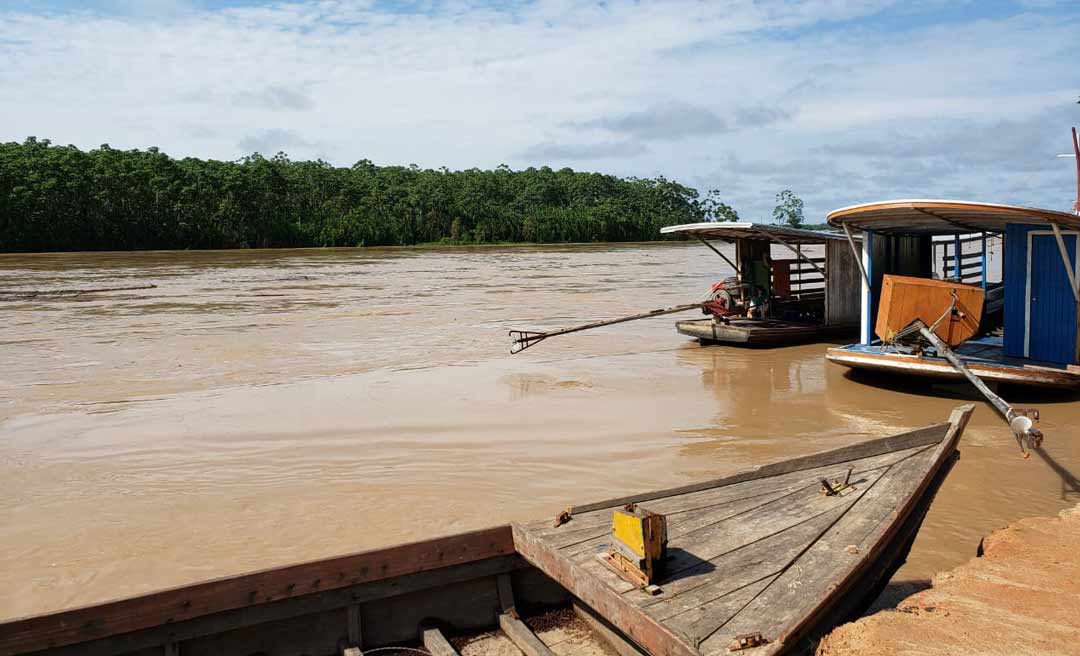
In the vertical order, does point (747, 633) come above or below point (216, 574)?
above

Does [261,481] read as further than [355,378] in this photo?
No

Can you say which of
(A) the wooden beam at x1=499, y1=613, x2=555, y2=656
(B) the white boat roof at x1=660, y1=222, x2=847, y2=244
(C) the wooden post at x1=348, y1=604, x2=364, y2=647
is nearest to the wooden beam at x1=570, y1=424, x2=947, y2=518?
(A) the wooden beam at x1=499, y1=613, x2=555, y2=656

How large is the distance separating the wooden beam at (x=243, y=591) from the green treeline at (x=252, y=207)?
5772cm

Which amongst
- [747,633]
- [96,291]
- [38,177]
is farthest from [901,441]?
[38,177]

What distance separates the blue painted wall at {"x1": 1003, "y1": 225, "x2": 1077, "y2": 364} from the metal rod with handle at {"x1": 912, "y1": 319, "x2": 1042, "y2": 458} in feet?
3.91

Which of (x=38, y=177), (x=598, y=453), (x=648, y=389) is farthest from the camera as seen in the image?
(x=38, y=177)

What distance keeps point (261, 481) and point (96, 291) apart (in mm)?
21944

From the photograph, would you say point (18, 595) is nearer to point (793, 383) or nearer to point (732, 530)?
point (732, 530)

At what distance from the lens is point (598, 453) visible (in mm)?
8094

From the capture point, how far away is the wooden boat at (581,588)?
3521 mm

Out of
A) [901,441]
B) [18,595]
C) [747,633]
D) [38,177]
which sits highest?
[38,177]

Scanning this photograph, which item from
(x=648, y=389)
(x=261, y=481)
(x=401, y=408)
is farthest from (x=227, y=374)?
(x=648, y=389)

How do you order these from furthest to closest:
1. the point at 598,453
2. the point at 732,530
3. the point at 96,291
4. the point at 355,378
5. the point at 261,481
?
the point at 96,291 < the point at 355,378 < the point at 598,453 < the point at 261,481 < the point at 732,530

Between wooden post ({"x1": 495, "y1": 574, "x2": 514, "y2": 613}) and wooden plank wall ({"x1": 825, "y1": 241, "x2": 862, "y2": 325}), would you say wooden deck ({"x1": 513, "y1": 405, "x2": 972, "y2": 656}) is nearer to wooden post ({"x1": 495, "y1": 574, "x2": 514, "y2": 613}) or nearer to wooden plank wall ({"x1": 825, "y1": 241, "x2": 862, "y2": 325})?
wooden post ({"x1": 495, "y1": 574, "x2": 514, "y2": 613})
